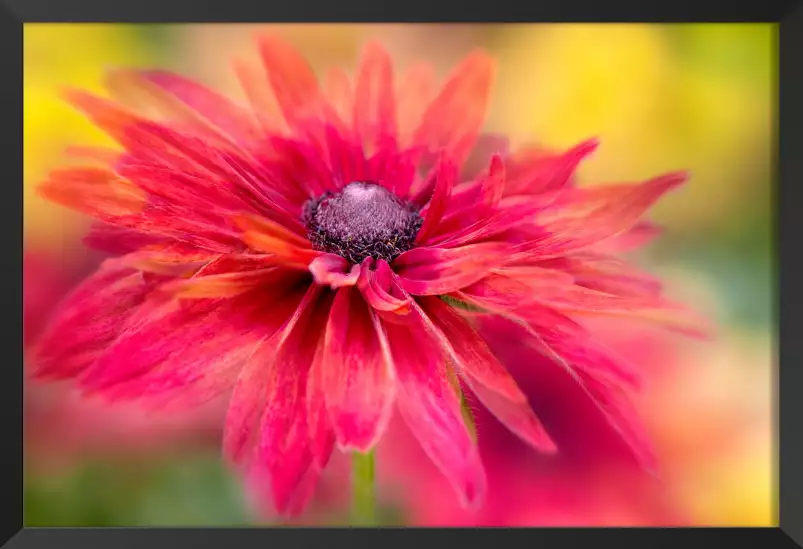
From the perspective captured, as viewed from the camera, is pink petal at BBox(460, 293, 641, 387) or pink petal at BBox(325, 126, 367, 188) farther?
pink petal at BBox(325, 126, 367, 188)

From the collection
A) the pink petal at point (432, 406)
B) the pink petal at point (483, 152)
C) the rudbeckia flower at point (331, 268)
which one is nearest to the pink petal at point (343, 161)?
the rudbeckia flower at point (331, 268)

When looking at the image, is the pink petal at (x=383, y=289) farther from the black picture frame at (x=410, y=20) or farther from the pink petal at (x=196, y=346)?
the black picture frame at (x=410, y=20)

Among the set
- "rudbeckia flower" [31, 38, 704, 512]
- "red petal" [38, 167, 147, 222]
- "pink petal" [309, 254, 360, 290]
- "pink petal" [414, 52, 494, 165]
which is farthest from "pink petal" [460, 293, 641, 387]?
"red petal" [38, 167, 147, 222]

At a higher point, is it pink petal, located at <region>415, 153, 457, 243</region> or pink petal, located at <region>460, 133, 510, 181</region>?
pink petal, located at <region>460, 133, 510, 181</region>

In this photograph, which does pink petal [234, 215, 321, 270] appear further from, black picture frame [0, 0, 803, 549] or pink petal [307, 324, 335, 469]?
black picture frame [0, 0, 803, 549]

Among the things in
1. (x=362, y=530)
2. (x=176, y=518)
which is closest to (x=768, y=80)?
(x=362, y=530)

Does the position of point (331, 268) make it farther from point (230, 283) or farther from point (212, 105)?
point (212, 105)

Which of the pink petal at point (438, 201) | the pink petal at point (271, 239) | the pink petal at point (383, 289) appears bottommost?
the pink petal at point (383, 289)
